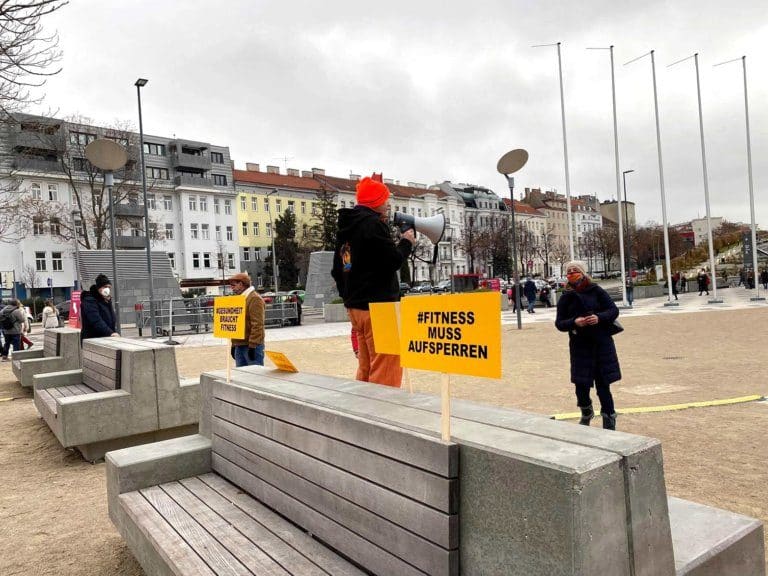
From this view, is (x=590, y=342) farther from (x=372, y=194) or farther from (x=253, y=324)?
(x=253, y=324)

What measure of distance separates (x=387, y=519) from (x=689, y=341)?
14650mm

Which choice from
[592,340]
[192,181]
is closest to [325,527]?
[592,340]

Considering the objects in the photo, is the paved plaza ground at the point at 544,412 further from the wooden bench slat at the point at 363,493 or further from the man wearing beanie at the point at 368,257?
the man wearing beanie at the point at 368,257

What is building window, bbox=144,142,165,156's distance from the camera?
6612 cm

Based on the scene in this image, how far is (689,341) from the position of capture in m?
14.7

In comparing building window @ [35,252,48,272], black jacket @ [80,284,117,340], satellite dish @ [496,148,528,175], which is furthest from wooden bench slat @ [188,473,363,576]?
building window @ [35,252,48,272]

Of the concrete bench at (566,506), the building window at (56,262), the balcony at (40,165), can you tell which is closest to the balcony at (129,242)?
the building window at (56,262)

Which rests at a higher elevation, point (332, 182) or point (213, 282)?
point (332, 182)

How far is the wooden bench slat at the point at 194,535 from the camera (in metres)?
2.52

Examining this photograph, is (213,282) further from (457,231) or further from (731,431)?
(457,231)

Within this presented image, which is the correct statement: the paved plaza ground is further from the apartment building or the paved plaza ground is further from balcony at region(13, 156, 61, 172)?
balcony at region(13, 156, 61, 172)

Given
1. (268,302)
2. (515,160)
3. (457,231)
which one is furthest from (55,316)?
(457,231)

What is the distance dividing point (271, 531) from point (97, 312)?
7546mm

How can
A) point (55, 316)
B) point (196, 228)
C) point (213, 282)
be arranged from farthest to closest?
point (196, 228) → point (213, 282) → point (55, 316)
